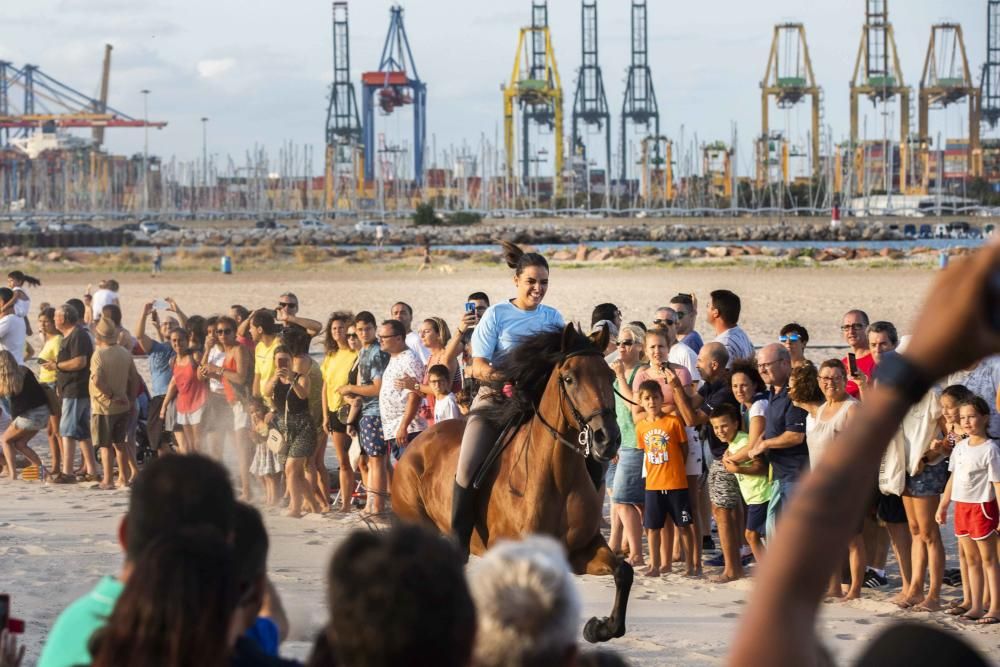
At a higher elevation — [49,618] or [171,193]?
[171,193]

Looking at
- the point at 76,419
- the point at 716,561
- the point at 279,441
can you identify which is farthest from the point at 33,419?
the point at 716,561

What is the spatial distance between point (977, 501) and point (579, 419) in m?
2.56

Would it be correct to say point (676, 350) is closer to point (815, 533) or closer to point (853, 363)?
point (853, 363)

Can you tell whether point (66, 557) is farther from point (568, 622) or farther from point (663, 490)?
point (568, 622)

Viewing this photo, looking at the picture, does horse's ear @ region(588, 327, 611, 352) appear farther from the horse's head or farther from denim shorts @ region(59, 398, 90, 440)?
denim shorts @ region(59, 398, 90, 440)

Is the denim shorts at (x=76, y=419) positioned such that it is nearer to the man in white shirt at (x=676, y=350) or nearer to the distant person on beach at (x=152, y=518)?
the man in white shirt at (x=676, y=350)

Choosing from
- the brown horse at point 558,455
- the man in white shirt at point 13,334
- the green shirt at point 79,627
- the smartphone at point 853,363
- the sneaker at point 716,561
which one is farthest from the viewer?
the man in white shirt at point 13,334

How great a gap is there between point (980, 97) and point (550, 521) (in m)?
157

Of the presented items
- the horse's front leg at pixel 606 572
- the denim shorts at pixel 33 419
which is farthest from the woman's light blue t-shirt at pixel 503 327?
the denim shorts at pixel 33 419

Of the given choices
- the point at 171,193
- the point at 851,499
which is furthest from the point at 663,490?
the point at 171,193

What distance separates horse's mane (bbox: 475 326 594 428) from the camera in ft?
25.2

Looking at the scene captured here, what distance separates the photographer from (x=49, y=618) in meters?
8.08

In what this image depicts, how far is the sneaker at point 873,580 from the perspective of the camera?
8.93 meters

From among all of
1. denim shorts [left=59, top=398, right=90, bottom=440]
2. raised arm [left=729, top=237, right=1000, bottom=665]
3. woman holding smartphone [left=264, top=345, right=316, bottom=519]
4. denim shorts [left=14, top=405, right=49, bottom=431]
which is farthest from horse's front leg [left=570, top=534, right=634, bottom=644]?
denim shorts [left=14, top=405, right=49, bottom=431]
